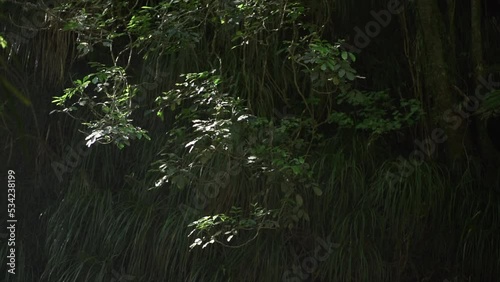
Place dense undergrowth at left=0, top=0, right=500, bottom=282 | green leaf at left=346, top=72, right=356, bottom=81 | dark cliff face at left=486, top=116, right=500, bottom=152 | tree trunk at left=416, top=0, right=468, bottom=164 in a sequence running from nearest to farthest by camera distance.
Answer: green leaf at left=346, top=72, right=356, bottom=81 → dense undergrowth at left=0, top=0, right=500, bottom=282 → tree trunk at left=416, top=0, right=468, bottom=164 → dark cliff face at left=486, top=116, right=500, bottom=152

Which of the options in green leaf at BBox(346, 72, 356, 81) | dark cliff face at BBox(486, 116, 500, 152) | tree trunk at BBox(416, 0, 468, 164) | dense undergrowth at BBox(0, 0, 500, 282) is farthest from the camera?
dark cliff face at BBox(486, 116, 500, 152)

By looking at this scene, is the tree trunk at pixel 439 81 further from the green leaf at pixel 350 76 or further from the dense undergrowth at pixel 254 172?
the green leaf at pixel 350 76

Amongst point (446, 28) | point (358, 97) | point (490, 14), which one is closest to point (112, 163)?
point (358, 97)

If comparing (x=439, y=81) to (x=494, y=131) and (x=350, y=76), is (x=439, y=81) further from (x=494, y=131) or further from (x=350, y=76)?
(x=350, y=76)

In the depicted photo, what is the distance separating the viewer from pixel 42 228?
6387mm

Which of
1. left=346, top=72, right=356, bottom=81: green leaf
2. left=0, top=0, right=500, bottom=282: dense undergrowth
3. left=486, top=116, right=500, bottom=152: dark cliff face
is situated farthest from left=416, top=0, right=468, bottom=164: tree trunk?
left=346, top=72, right=356, bottom=81: green leaf

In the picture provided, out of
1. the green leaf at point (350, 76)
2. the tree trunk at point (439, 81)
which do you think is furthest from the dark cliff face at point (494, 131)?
the green leaf at point (350, 76)

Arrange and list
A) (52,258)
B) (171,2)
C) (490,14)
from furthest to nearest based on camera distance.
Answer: (490,14) < (52,258) < (171,2)

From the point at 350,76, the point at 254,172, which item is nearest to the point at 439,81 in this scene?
the point at 350,76

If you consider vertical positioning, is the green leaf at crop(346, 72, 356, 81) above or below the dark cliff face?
above

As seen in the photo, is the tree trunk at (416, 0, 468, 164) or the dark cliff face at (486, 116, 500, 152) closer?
the tree trunk at (416, 0, 468, 164)

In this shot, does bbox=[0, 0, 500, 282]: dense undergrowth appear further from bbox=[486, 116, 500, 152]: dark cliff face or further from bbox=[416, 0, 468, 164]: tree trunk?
bbox=[486, 116, 500, 152]: dark cliff face

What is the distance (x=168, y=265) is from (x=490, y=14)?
3.23 metres

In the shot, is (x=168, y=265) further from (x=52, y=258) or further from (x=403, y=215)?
(x=403, y=215)
